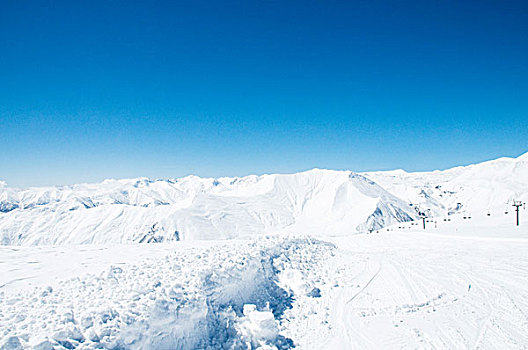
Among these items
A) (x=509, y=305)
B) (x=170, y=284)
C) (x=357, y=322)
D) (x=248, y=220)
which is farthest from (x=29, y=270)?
(x=248, y=220)

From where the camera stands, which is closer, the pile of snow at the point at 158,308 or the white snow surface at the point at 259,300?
the pile of snow at the point at 158,308

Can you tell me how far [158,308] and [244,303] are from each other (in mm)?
3722

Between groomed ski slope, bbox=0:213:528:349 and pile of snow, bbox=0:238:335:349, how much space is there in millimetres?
32

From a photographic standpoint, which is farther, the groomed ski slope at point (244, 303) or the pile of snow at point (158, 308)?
the groomed ski slope at point (244, 303)

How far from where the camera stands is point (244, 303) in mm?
10922

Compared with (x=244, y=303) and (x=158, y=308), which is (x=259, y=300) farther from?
(x=158, y=308)

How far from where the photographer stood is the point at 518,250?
2145 centimetres

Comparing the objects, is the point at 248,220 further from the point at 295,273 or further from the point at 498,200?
the point at 498,200

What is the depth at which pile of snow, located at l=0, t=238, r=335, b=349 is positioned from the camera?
267 inches

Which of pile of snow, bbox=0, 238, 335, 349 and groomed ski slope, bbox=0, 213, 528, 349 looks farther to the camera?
groomed ski slope, bbox=0, 213, 528, 349

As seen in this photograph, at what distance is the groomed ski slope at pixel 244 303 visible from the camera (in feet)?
24.2

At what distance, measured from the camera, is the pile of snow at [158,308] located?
6785 millimetres

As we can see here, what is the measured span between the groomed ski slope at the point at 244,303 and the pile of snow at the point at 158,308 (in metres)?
0.03

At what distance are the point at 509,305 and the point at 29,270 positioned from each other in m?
19.0
